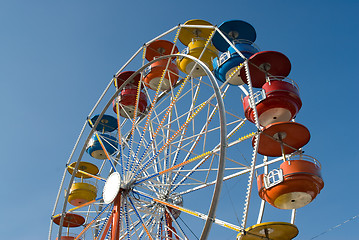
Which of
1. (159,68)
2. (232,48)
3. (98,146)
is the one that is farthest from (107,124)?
(232,48)

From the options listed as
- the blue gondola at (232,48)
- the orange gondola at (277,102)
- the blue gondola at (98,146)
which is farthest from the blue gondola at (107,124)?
the orange gondola at (277,102)

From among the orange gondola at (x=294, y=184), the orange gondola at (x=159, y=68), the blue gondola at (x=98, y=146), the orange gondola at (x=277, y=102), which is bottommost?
the orange gondola at (x=294, y=184)

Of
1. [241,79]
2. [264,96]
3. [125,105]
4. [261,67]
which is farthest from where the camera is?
[125,105]

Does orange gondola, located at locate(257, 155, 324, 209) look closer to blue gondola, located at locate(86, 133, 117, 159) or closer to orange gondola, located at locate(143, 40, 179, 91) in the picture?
orange gondola, located at locate(143, 40, 179, 91)

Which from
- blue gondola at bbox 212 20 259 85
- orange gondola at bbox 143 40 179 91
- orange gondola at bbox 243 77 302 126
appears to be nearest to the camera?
orange gondola at bbox 243 77 302 126

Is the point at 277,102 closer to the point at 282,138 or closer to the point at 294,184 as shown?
the point at 282,138

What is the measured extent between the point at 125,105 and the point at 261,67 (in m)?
6.49

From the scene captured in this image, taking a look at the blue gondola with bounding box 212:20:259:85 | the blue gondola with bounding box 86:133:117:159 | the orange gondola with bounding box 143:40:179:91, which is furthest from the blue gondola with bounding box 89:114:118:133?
the blue gondola with bounding box 212:20:259:85

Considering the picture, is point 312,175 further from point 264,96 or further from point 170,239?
point 170,239

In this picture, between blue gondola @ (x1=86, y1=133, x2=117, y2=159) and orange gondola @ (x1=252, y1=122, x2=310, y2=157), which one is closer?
orange gondola @ (x1=252, y1=122, x2=310, y2=157)

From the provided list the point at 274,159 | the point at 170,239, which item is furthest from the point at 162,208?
the point at 274,159

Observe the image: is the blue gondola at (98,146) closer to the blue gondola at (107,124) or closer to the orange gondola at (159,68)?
the blue gondola at (107,124)

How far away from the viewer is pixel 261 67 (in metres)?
13.0

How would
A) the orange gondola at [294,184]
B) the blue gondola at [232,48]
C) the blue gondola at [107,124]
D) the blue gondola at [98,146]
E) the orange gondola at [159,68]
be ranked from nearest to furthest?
the orange gondola at [294,184] → the blue gondola at [232,48] → the orange gondola at [159,68] → the blue gondola at [98,146] → the blue gondola at [107,124]
